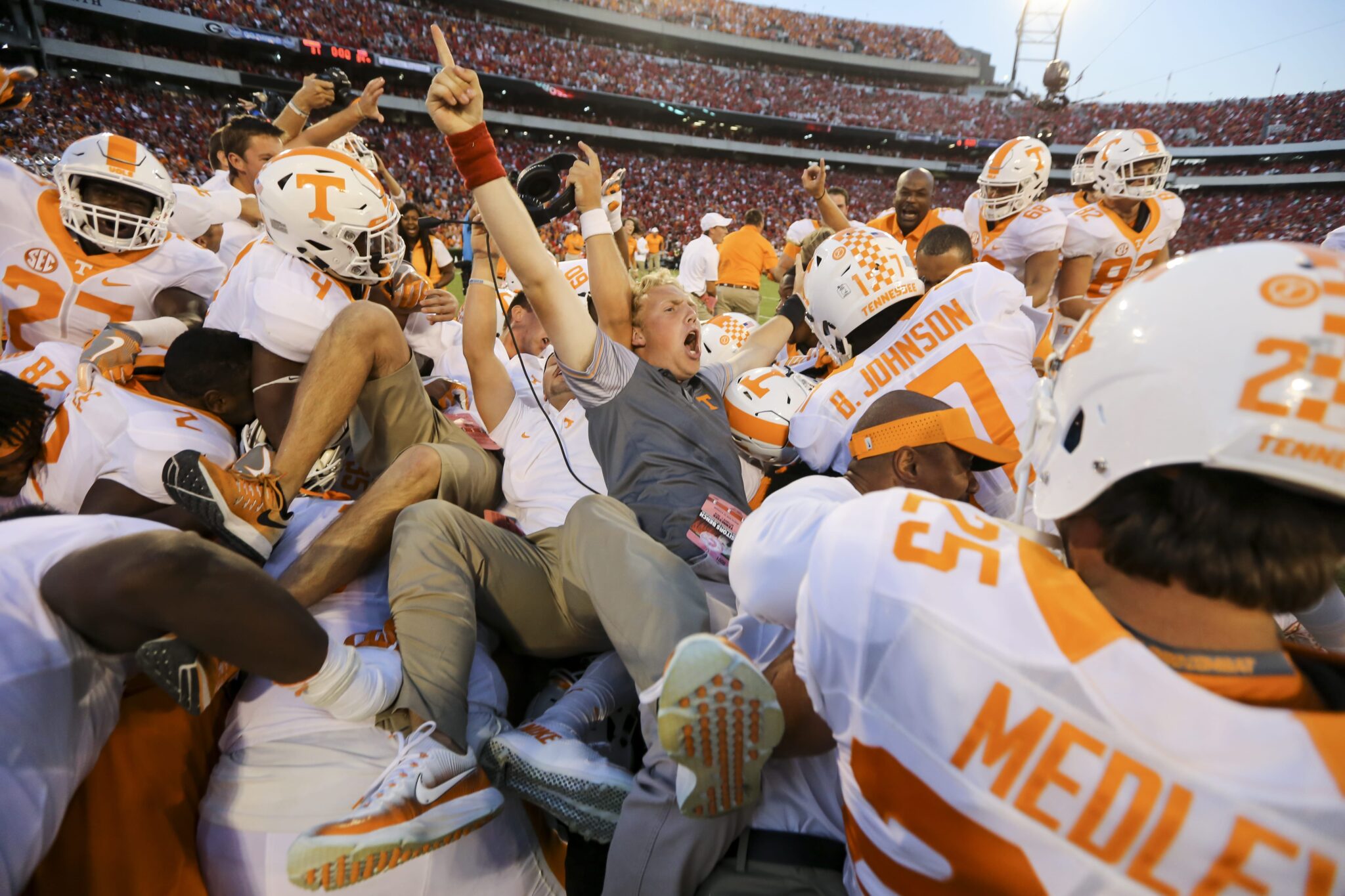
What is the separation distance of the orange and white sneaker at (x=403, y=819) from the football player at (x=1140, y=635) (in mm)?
1212

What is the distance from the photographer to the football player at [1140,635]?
0.81m

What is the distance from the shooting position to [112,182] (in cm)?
371

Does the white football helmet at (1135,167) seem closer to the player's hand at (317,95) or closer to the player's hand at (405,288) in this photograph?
the player's hand at (405,288)

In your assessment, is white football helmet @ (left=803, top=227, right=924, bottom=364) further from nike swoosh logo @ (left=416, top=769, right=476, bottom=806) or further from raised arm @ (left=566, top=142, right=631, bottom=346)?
nike swoosh logo @ (left=416, top=769, right=476, bottom=806)

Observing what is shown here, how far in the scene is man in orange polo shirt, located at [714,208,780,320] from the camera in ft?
36.3

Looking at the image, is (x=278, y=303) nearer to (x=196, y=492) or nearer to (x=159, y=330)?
(x=159, y=330)

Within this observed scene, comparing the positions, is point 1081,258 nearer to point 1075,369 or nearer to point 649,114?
point 1075,369

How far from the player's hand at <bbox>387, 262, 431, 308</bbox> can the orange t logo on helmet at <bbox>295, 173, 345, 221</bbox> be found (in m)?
1.04

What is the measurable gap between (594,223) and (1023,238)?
4148 millimetres

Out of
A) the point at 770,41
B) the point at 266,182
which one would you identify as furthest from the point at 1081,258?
the point at 770,41

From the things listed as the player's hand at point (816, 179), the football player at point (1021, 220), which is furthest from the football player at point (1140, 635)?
the player's hand at point (816, 179)

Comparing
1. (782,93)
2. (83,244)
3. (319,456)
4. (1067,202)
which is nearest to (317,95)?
(83,244)

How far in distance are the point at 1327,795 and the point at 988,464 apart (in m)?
1.45

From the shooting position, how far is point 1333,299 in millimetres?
916
